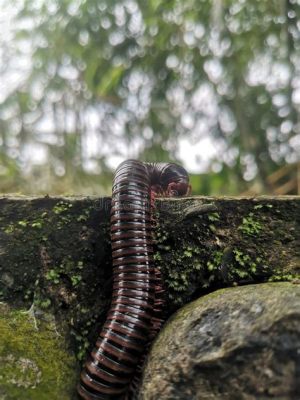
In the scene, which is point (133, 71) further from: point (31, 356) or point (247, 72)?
point (31, 356)

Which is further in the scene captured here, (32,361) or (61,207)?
(61,207)

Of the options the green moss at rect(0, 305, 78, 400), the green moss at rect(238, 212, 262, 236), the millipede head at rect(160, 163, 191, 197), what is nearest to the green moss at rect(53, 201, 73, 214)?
the green moss at rect(0, 305, 78, 400)

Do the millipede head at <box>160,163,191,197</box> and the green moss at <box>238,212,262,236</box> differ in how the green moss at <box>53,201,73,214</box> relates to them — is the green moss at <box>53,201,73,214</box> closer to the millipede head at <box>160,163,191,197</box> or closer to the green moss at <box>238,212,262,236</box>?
the millipede head at <box>160,163,191,197</box>

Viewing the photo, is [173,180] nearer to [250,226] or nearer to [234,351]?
[250,226]

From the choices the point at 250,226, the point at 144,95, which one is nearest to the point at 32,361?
the point at 250,226

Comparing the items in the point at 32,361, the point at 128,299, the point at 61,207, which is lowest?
the point at 32,361

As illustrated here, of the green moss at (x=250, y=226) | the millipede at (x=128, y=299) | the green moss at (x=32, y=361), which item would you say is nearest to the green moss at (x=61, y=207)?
the millipede at (x=128, y=299)

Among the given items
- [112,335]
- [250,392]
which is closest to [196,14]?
[112,335]
